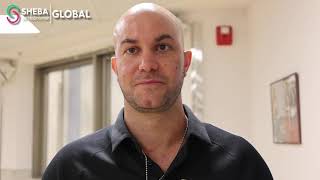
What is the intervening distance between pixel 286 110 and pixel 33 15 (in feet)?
6.66

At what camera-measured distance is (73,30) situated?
3.84 meters

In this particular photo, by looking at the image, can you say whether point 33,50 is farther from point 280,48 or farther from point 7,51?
point 280,48

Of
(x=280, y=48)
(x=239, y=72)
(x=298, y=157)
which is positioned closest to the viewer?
(x=298, y=157)

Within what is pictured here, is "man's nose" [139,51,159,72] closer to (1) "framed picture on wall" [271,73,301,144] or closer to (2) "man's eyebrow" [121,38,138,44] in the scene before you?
(2) "man's eyebrow" [121,38,138,44]

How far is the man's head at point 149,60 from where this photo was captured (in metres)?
0.93

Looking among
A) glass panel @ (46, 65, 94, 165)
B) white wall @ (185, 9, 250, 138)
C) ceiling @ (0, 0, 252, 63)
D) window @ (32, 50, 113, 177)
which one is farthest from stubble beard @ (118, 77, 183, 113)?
glass panel @ (46, 65, 94, 165)

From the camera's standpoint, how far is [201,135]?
1.01 metres

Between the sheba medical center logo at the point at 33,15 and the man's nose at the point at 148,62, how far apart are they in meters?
2.48

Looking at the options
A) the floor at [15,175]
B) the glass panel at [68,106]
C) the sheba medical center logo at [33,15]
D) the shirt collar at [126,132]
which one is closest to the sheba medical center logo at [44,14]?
the sheba medical center logo at [33,15]

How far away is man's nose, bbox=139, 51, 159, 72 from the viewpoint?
3.03ft

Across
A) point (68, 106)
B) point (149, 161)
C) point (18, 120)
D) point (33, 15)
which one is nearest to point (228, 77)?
point (33, 15)

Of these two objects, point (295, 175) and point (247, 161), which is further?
point (295, 175)

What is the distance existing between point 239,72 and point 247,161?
2428 millimetres

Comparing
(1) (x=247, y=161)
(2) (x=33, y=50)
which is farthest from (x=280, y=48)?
(2) (x=33, y=50)
